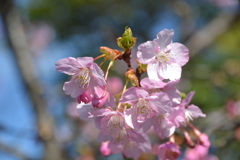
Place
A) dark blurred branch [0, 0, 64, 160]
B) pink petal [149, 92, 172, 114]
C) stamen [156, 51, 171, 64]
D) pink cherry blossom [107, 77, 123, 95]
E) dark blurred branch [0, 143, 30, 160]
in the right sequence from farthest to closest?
pink cherry blossom [107, 77, 123, 95]
dark blurred branch [0, 0, 64, 160]
dark blurred branch [0, 143, 30, 160]
stamen [156, 51, 171, 64]
pink petal [149, 92, 172, 114]

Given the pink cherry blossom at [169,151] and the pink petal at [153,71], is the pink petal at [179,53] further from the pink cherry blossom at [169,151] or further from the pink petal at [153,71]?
the pink cherry blossom at [169,151]

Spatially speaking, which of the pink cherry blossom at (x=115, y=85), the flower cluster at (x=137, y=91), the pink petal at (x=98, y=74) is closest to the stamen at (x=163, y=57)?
the flower cluster at (x=137, y=91)

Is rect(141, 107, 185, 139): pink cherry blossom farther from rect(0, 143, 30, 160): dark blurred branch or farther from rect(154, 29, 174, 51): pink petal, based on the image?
rect(0, 143, 30, 160): dark blurred branch

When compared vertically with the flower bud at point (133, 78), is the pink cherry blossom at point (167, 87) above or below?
below

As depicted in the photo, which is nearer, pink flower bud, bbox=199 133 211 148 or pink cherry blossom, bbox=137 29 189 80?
pink cherry blossom, bbox=137 29 189 80

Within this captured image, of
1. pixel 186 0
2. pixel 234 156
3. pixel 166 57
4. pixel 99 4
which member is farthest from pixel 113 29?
pixel 166 57

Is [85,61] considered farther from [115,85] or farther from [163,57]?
[115,85]

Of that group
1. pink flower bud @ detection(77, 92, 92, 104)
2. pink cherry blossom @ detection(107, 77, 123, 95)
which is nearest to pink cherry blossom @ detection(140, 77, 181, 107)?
pink flower bud @ detection(77, 92, 92, 104)

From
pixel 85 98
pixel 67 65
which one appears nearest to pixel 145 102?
pixel 85 98

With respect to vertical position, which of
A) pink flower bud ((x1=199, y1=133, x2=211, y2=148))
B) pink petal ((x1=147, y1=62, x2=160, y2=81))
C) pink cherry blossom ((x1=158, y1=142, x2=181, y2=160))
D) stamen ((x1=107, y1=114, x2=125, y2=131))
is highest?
pink petal ((x1=147, y1=62, x2=160, y2=81))
